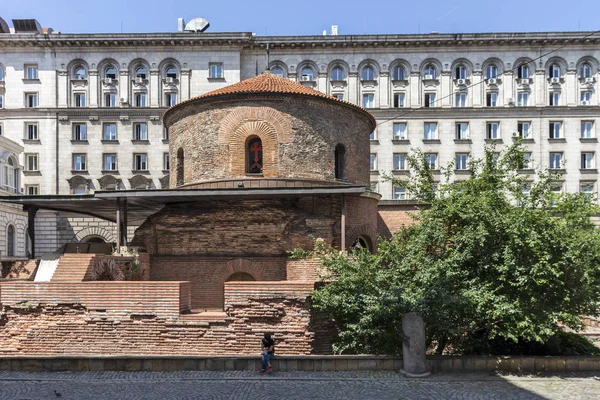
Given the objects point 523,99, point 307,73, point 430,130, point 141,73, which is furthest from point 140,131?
point 523,99

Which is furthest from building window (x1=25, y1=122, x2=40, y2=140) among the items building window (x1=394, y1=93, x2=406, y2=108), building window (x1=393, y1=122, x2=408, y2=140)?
building window (x1=394, y1=93, x2=406, y2=108)

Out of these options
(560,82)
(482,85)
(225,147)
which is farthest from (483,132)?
(225,147)

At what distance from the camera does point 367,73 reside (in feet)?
126

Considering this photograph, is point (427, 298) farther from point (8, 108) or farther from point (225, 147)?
point (8, 108)

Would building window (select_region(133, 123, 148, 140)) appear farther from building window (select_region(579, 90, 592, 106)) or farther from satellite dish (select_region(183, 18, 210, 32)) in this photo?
building window (select_region(579, 90, 592, 106))

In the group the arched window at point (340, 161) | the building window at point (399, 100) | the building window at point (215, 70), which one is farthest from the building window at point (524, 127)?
the arched window at point (340, 161)

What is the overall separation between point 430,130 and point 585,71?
13030 mm

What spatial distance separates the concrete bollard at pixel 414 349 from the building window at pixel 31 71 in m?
37.6

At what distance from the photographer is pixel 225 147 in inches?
661

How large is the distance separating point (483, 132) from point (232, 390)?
3399 cm

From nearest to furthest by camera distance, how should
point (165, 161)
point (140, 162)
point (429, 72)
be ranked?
1. point (165, 161)
2. point (140, 162)
3. point (429, 72)

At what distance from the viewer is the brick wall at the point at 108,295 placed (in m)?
11.3

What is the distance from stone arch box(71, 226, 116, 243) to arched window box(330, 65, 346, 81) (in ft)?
68.2

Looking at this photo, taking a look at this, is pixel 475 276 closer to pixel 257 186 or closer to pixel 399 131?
pixel 257 186
